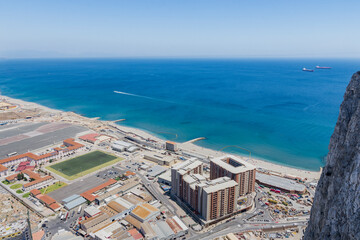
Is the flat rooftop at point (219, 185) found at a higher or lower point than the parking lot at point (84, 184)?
higher

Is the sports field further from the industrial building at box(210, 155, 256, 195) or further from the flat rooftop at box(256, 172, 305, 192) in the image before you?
the flat rooftop at box(256, 172, 305, 192)

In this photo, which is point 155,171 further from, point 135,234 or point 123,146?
point 135,234

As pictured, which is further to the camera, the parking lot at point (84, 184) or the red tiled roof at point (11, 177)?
the red tiled roof at point (11, 177)

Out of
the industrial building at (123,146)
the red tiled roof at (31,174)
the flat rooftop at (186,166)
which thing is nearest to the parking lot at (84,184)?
the red tiled roof at (31,174)

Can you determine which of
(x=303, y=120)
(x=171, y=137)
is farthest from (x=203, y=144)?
(x=303, y=120)

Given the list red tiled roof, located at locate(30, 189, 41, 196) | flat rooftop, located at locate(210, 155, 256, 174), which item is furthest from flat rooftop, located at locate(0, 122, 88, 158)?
flat rooftop, located at locate(210, 155, 256, 174)

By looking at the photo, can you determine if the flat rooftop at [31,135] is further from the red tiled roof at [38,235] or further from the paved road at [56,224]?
the red tiled roof at [38,235]
